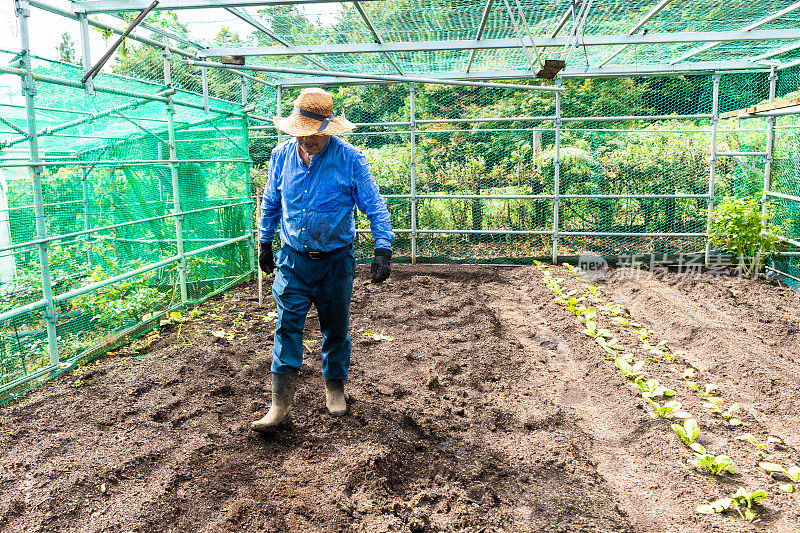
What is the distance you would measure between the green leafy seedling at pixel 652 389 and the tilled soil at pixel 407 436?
0.40ft

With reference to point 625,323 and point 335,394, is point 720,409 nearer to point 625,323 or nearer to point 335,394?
point 625,323

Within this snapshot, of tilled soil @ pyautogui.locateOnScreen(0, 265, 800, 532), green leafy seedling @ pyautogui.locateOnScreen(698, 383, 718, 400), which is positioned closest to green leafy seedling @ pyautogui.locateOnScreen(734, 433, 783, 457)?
tilled soil @ pyautogui.locateOnScreen(0, 265, 800, 532)

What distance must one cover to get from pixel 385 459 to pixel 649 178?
8.32 metres

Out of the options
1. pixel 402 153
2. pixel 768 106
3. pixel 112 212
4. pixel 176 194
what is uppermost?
pixel 768 106

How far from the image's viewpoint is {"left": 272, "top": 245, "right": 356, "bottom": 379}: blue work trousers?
12.2 feet

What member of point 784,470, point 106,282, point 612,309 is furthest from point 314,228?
point 612,309

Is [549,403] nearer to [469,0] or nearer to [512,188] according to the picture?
→ [469,0]

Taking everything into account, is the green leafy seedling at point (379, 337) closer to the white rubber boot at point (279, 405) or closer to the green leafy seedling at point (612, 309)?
the white rubber boot at point (279, 405)

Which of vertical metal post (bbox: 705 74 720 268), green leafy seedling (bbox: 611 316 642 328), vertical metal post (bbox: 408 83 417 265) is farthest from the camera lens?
vertical metal post (bbox: 408 83 417 265)

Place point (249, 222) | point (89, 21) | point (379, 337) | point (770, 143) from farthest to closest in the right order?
point (249, 222), point (770, 143), point (379, 337), point (89, 21)

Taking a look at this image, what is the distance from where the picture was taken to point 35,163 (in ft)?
14.8

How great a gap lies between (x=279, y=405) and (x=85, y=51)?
383 cm

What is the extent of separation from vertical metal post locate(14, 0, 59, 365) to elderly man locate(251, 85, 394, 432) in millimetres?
2127

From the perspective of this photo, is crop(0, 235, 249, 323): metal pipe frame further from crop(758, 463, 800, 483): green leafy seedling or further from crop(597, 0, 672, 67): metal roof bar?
crop(597, 0, 672, 67): metal roof bar
